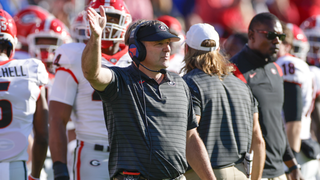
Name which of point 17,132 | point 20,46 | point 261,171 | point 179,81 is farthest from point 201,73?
point 20,46

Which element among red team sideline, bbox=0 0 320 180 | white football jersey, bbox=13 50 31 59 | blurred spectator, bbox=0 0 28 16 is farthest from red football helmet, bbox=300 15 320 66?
blurred spectator, bbox=0 0 28 16

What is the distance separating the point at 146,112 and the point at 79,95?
105 centimetres

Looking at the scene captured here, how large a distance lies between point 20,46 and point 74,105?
4470 mm

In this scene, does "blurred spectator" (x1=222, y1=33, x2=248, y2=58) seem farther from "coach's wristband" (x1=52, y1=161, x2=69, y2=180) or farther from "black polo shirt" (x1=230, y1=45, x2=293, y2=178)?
"coach's wristband" (x1=52, y1=161, x2=69, y2=180)

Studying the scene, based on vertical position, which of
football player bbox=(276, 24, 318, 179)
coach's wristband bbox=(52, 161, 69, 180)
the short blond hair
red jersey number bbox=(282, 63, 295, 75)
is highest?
the short blond hair

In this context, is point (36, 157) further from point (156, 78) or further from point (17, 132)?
point (156, 78)

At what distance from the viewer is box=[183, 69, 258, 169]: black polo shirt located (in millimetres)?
3098

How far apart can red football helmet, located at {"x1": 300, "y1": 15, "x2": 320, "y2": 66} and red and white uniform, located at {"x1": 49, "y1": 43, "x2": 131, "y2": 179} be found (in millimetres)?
4779

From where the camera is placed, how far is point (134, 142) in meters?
2.47

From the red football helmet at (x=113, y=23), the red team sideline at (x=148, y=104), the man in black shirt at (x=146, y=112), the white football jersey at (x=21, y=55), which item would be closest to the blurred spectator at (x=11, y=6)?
the white football jersey at (x=21, y=55)

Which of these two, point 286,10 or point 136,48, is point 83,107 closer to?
point 136,48

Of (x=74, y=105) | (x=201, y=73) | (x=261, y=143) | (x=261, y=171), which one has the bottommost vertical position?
(x=261, y=171)

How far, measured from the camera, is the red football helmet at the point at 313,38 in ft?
22.8

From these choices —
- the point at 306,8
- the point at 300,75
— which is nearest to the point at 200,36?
the point at 300,75
